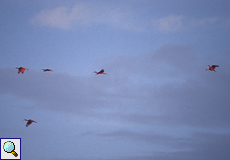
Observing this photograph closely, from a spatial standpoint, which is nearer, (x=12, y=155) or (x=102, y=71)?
(x=12, y=155)

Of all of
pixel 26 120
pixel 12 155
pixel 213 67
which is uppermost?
pixel 213 67

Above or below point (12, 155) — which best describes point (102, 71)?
above

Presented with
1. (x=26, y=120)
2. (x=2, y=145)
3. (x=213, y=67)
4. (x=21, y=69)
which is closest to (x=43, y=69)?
(x=21, y=69)

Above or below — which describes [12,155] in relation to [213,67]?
below

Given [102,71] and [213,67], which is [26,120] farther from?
[213,67]

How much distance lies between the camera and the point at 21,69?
5640 inches

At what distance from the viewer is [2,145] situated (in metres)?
133

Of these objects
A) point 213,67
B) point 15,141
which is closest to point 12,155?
point 15,141

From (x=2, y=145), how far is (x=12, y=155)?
4.17 m

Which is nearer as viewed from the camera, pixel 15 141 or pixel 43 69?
pixel 15 141

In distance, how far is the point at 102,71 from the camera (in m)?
148

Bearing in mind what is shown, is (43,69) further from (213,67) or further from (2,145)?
(213,67)

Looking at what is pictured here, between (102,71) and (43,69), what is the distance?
18767mm

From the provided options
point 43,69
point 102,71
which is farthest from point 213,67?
point 43,69
